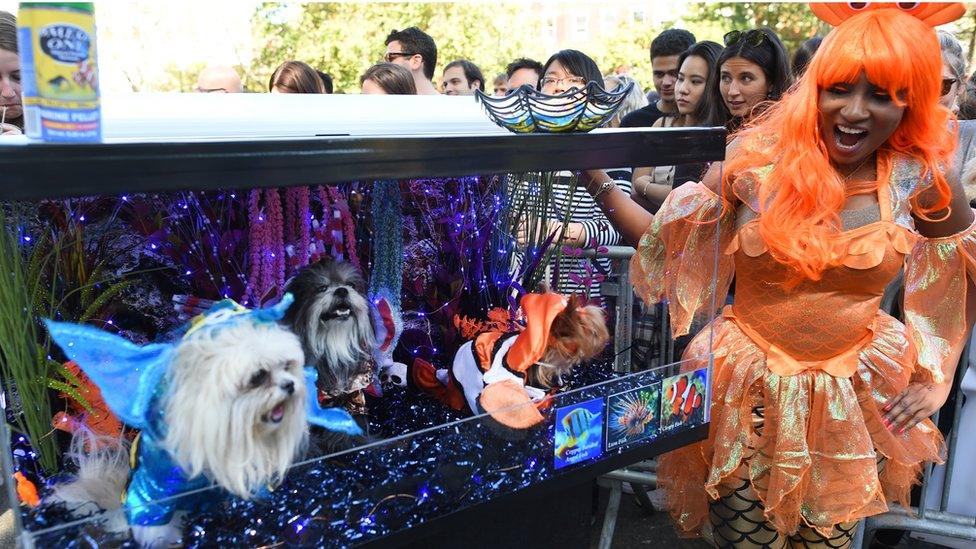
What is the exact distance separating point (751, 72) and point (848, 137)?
1.25m

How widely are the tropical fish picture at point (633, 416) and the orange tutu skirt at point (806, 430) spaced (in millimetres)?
141

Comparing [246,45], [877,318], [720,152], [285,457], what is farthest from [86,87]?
[246,45]

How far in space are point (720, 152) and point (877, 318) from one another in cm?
66

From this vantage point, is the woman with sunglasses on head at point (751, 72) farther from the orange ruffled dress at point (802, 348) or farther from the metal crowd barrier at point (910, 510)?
the orange ruffled dress at point (802, 348)

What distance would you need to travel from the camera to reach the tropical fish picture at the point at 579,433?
→ 62.5 inches

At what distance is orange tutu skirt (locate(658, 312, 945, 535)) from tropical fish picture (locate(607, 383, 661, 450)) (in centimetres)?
14

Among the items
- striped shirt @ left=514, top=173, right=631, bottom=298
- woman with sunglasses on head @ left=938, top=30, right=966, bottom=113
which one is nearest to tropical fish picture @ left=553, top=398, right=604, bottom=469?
striped shirt @ left=514, top=173, right=631, bottom=298

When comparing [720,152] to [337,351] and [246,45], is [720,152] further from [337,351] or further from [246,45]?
[246,45]

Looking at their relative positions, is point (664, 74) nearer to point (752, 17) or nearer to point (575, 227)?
point (575, 227)

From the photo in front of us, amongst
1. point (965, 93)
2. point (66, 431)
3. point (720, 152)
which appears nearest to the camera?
point (66, 431)

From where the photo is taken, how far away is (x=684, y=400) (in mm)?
1818

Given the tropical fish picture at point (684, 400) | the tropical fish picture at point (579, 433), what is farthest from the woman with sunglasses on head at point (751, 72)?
the tropical fish picture at point (579, 433)

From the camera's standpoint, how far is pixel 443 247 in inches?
71.9

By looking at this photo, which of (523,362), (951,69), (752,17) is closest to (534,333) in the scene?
(523,362)
